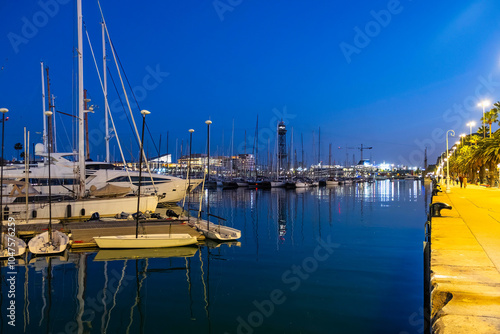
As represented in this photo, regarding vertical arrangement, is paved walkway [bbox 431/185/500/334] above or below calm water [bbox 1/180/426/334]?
above

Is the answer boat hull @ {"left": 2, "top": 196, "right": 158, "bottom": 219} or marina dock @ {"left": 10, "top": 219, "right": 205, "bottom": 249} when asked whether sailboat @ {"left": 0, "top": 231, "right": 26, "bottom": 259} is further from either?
boat hull @ {"left": 2, "top": 196, "right": 158, "bottom": 219}

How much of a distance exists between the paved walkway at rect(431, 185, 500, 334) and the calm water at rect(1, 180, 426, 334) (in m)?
2.17

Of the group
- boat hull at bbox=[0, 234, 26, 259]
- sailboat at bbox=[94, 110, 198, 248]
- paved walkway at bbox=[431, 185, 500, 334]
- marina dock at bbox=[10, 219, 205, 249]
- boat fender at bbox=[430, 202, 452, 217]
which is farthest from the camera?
marina dock at bbox=[10, 219, 205, 249]

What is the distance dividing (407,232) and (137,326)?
21.8 metres

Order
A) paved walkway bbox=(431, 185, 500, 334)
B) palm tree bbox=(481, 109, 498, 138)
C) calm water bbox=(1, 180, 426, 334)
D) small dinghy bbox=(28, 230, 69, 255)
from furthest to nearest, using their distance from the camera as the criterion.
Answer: palm tree bbox=(481, 109, 498, 138), small dinghy bbox=(28, 230, 69, 255), calm water bbox=(1, 180, 426, 334), paved walkway bbox=(431, 185, 500, 334)

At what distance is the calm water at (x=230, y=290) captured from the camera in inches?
431

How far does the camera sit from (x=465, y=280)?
7.91 m

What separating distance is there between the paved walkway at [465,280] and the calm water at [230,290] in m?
2.17

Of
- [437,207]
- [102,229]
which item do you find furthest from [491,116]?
[102,229]

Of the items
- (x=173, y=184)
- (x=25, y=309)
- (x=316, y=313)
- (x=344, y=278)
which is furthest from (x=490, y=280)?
(x=173, y=184)

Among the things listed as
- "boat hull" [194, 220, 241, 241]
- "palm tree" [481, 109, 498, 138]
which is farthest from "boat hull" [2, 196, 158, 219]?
"palm tree" [481, 109, 498, 138]

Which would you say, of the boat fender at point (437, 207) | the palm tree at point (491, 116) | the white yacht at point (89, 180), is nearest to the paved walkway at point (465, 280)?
the boat fender at point (437, 207)

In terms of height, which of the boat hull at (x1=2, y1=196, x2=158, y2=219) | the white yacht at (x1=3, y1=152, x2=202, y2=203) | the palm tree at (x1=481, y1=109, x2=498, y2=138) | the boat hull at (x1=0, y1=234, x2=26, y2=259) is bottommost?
the boat hull at (x1=0, y1=234, x2=26, y2=259)

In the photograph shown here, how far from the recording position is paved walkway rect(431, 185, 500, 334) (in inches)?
229
